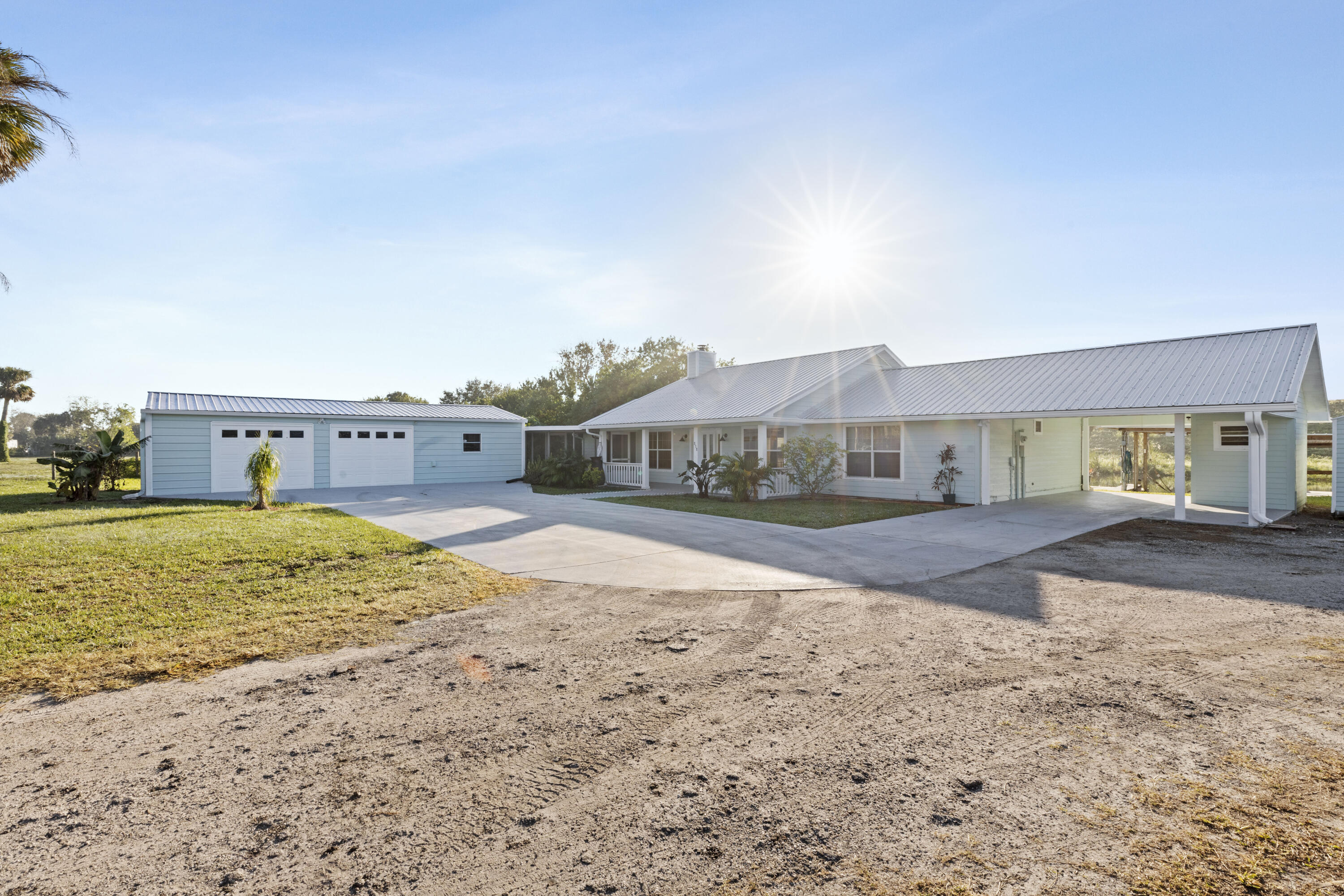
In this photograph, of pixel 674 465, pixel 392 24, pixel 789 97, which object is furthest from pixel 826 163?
pixel 674 465

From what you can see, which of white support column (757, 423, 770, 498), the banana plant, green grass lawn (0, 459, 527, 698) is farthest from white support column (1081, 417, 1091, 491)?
the banana plant

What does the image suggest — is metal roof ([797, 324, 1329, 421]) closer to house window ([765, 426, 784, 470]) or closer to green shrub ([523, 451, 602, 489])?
house window ([765, 426, 784, 470])

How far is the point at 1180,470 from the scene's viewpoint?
1232 cm

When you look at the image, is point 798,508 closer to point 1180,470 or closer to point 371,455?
point 1180,470

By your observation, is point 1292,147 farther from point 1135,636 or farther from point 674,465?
point 674,465

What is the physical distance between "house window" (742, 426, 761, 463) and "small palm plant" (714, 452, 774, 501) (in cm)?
153

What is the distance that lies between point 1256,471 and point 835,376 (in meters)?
9.89

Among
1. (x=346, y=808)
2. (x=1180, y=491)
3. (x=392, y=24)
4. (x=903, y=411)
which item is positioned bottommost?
(x=346, y=808)

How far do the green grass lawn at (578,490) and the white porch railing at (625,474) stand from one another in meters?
0.25

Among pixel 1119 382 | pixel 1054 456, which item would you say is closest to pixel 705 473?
pixel 1119 382

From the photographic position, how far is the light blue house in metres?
12.6

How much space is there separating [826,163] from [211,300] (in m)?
17.6

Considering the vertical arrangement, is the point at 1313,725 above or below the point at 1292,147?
below

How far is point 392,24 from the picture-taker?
9602mm
